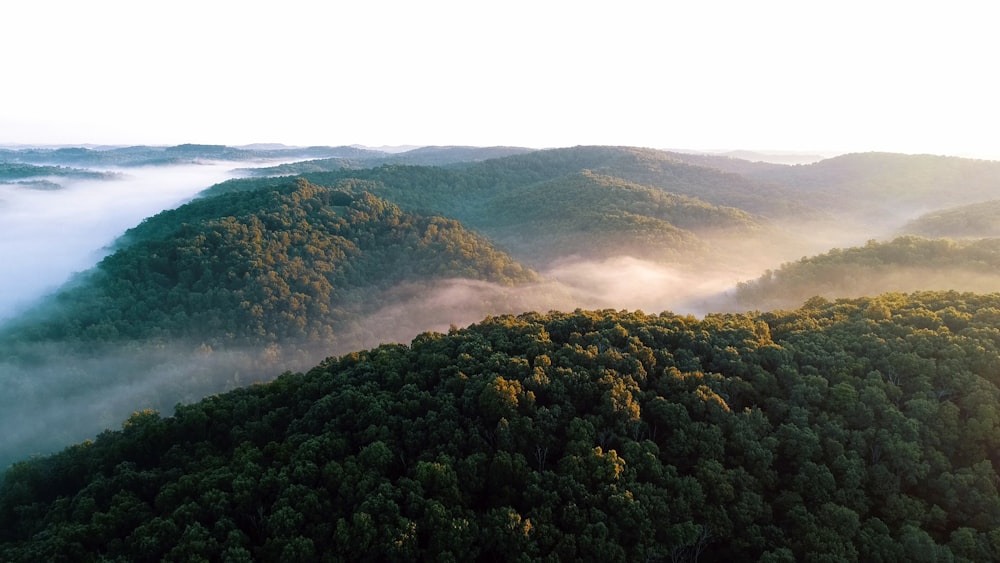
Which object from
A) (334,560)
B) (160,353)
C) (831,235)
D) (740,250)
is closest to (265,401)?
(334,560)

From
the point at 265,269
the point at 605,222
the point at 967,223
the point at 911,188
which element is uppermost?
the point at 911,188

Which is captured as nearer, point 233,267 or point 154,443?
point 154,443

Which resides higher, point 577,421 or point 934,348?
point 934,348

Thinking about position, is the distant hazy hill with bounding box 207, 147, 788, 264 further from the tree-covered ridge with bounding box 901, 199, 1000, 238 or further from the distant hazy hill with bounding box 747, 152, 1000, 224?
the tree-covered ridge with bounding box 901, 199, 1000, 238

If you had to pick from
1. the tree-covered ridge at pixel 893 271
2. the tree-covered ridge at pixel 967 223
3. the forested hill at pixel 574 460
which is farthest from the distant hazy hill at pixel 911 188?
the forested hill at pixel 574 460

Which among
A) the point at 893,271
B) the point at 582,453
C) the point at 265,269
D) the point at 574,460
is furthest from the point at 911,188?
the point at 574,460

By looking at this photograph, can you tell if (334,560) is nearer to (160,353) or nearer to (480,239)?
(160,353)

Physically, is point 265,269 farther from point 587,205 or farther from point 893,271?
point 893,271
